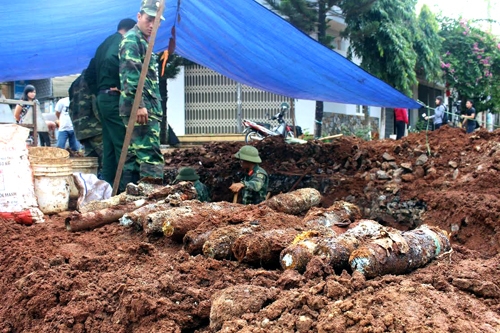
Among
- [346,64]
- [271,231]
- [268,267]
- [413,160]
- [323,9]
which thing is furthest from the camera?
[323,9]

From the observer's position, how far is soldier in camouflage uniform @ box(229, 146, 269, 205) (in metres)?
5.86

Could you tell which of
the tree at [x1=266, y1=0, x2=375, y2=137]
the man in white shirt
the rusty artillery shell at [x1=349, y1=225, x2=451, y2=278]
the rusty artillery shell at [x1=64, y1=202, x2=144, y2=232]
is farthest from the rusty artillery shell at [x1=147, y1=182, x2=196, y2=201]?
the tree at [x1=266, y1=0, x2=375, y2=137]

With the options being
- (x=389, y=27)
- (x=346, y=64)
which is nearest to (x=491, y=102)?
(x=389, y=27)

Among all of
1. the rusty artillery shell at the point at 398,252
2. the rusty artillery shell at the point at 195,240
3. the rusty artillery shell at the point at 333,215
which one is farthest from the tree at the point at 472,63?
the rusty artillery shell at the point at 195,240

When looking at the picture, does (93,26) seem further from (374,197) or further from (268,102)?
(268,102)

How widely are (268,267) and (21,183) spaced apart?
2.41m

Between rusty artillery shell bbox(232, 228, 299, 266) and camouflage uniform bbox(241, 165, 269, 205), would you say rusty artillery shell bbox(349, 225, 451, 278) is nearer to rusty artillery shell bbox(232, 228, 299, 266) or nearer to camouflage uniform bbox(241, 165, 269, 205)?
rusty artillery shell bbox(232, 228, 299, 266)

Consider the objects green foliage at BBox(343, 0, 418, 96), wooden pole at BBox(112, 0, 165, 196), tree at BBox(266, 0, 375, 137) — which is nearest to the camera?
wooden pole at BBox(112, 0, 165, 196)

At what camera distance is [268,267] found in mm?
2783

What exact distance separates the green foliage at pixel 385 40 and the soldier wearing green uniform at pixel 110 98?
7558 millimetres

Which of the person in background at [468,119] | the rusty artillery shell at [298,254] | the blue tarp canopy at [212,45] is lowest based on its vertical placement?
the rusty artillery shell at [298,254]

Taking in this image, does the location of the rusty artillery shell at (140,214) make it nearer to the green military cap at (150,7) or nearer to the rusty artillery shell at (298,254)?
the rusty artillery shell at (298,254)

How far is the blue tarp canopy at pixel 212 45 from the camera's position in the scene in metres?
5.61

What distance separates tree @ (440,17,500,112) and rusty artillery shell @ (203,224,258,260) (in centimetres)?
1803
